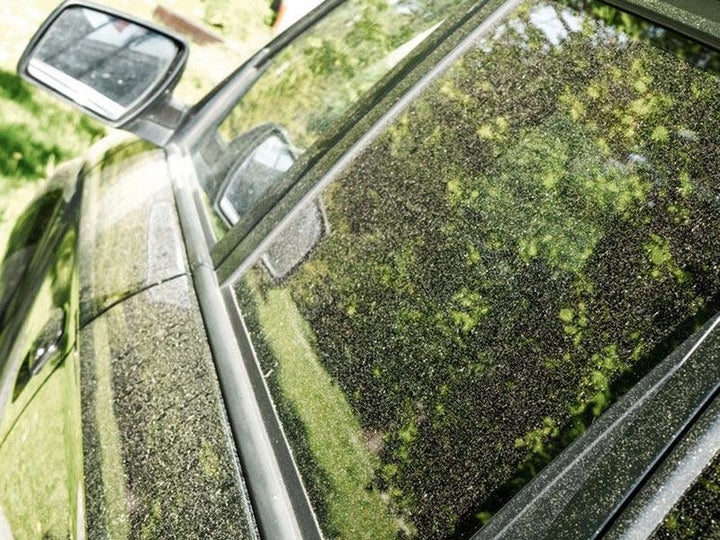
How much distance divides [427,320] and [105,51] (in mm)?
1832

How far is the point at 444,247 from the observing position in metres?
1.36

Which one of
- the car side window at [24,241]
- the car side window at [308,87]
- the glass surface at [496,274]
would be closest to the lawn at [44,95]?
the car side window at [24,241]

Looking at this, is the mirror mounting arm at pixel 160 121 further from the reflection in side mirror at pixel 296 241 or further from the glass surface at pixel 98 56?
the reflection in side mirror at pixel 296 241

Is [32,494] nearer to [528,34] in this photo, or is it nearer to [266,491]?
[266,491]

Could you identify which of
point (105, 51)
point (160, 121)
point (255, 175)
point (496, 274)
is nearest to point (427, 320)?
point (496, 274)

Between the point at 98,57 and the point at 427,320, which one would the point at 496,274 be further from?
the point at 98,57

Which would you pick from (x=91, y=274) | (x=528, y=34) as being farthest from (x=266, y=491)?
(x=528, y=34)

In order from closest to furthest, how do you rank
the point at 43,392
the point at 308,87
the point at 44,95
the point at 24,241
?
the point at 43,392
the point at 308,87
the point at 24,241
the point at 44,95

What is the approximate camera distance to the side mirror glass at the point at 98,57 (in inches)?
91.0

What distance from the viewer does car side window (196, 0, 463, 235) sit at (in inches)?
76.0

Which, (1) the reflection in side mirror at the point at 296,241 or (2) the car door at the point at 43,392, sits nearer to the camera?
(2) the car door at the point at 43,392

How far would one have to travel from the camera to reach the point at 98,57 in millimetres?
2463

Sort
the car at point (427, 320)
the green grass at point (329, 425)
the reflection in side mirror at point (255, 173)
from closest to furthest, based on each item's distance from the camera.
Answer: the car at point (427, 320) → the green grass at point (329, 425) → the reflection in side mirror at point (255, 173)

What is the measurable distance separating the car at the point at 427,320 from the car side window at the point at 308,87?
0.03m
